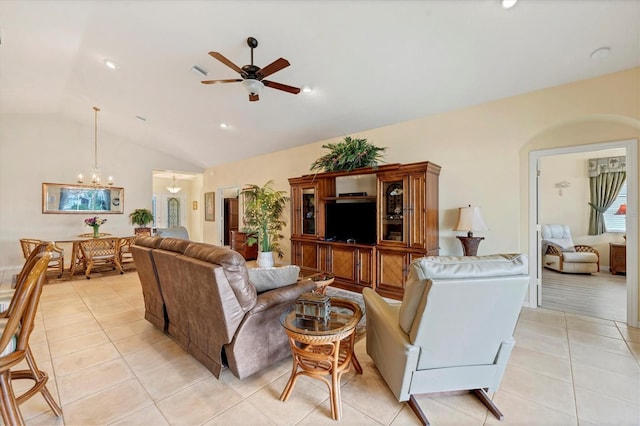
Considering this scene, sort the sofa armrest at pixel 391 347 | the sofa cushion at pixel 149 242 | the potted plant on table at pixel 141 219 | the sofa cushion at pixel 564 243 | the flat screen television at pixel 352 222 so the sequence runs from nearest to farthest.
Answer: the sofa armrest at pixel 391 347 < the sofa cushion at pixel 149 242 < the flat screen television at pixel 352 222 < the sofa cushion at pixel 564 243 < the potted plant on table at pixel 141 219

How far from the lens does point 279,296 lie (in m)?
2.12

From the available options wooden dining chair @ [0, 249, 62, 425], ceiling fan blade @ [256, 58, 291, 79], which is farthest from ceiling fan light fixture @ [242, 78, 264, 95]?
wooden dining chair @ [0, 249, 62, 425]

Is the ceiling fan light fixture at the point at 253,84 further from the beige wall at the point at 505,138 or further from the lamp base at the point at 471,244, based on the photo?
the lamp base at the point at 471,244

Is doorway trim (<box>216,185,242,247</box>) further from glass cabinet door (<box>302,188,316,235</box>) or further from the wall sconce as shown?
the wall sconce

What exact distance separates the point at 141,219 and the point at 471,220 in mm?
7673

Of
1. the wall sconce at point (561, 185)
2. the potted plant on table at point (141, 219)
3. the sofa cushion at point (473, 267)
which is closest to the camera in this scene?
the sofa cushion at point (473, 267)

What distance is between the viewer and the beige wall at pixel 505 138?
299cm

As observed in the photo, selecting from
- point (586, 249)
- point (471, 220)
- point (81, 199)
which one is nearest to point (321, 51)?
point (471, 220)

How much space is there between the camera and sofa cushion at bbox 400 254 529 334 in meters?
1.43

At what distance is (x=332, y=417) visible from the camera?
166 cm

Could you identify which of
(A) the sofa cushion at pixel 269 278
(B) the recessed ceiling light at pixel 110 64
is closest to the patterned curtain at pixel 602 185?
(A) the sofa cushion at pixel 269 278

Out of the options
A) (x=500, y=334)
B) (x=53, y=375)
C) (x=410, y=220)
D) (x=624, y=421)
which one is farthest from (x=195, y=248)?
(x=624, y=421)

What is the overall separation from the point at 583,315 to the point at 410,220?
89.0 inches

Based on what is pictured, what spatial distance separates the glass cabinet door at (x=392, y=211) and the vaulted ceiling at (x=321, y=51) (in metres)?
1.17
